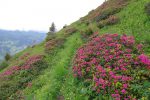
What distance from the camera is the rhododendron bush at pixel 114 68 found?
47.3ft

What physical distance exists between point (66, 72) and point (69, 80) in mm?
2311

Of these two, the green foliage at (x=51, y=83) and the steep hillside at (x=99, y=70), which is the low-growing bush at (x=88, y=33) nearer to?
the steep hillside at (x=99, y=70)

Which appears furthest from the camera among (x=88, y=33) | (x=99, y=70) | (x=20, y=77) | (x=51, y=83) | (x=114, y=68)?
(x=88, y=33)

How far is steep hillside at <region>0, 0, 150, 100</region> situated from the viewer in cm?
1484

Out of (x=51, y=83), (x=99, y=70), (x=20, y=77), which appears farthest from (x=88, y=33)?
(x=99, y=70)

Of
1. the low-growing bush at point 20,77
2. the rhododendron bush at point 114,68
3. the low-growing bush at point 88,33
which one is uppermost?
the low-growing bush at point 88,33

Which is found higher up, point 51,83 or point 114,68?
point 114,68

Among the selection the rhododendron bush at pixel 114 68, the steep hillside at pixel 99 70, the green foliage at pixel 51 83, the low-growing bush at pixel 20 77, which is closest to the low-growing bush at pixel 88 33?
the steep hillside at pixel 99 70

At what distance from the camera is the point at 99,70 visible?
17.0m

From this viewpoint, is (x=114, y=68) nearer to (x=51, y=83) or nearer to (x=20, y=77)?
(x=51, y=83)

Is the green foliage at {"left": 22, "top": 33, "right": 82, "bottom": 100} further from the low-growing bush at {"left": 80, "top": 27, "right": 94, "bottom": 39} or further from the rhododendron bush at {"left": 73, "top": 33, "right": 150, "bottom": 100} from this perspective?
the low-growing bush at {"left": 80, "top": 27, "right": 94, "bottom": 39}

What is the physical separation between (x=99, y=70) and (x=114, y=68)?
110 cm

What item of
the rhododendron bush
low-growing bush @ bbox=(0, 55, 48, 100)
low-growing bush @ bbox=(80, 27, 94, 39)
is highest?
low-growing bush @ bbox=(80, 27, 94, 39)

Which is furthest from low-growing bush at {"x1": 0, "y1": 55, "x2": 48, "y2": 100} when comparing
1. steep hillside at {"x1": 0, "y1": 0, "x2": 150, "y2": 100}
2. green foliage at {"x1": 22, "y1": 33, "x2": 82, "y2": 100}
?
green foliage at {"x1": 22, "y1": 33, "x2": 82, "y2": 100}
